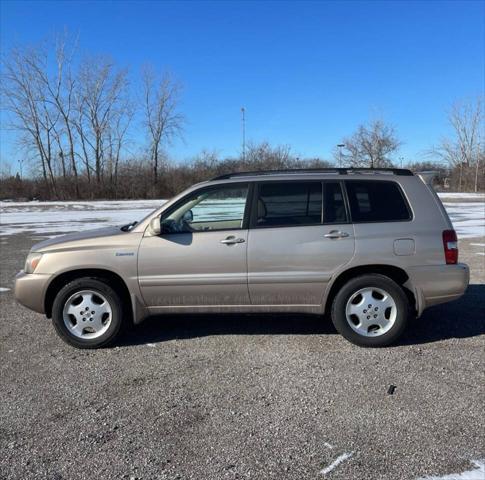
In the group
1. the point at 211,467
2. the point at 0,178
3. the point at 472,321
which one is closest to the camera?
the point at 211,467

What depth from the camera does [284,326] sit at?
213 inches

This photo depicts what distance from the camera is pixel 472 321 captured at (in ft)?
18.0

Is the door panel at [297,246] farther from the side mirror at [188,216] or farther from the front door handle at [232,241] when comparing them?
the side mirror at [188,216]

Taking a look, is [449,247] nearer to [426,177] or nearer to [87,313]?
[426,177]

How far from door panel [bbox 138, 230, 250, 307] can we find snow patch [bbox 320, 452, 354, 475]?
2031mm

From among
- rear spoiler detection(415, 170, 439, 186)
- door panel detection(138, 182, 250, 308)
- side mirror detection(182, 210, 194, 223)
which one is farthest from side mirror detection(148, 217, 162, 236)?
rear spoiler detection(415, 170, 439, 186)

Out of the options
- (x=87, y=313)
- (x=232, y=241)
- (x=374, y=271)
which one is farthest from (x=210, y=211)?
(x=374, y=271)

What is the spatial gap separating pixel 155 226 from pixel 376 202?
2.26 meters

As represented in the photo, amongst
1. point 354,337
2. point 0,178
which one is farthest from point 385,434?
point 0,178

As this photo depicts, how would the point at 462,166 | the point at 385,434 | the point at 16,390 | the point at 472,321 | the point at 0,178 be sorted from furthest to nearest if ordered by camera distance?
the point at 462,166 → the point at 0,178 → the point at 472,321 → the point at 16,390 → the point at 385,434

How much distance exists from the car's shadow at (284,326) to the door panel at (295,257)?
1.78 feet

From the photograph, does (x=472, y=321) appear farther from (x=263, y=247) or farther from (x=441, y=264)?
(x=263, y=247)

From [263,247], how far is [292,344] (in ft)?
3.56

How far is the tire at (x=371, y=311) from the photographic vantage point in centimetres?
461
